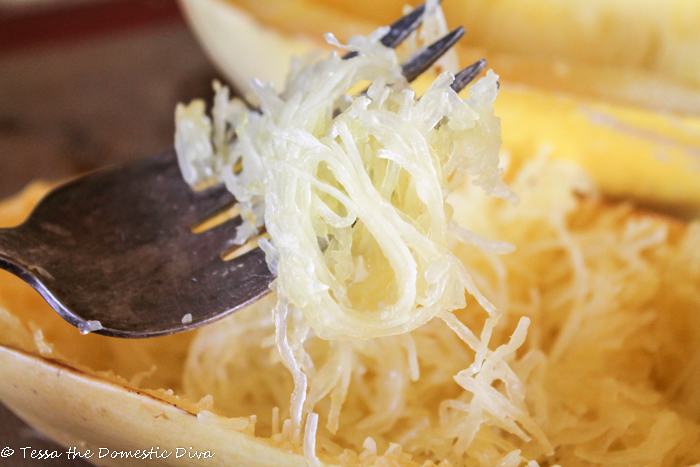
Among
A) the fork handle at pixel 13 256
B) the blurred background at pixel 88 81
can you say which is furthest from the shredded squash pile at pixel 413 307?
the blurred background at pixel 88 81

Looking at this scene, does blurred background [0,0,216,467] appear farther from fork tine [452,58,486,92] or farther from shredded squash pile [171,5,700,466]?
fork tine [452,58,486,92]

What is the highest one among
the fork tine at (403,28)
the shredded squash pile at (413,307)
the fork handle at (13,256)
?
the fork tine at (403,28)

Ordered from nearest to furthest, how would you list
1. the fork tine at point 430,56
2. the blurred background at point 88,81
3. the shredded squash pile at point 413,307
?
the shredded squash pile at point 413,307
the fork tine at point 430,56
the blurred background at point 88,81

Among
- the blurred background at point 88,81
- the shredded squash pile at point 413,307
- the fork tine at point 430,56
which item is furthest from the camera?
the blurred background at point 88,81

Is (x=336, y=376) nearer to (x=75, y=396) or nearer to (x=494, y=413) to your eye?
(x=494, y=413)

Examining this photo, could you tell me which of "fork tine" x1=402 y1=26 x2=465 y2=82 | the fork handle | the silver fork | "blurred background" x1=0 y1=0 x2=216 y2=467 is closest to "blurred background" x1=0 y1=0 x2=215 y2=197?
"blurred background" x1=0 y1=0 x2=216 y2=467

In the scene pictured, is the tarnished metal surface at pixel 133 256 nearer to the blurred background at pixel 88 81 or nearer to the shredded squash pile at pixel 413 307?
the shredded squash pile at pixel 413 307

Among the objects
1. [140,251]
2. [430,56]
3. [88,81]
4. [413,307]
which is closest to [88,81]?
[88,81]
